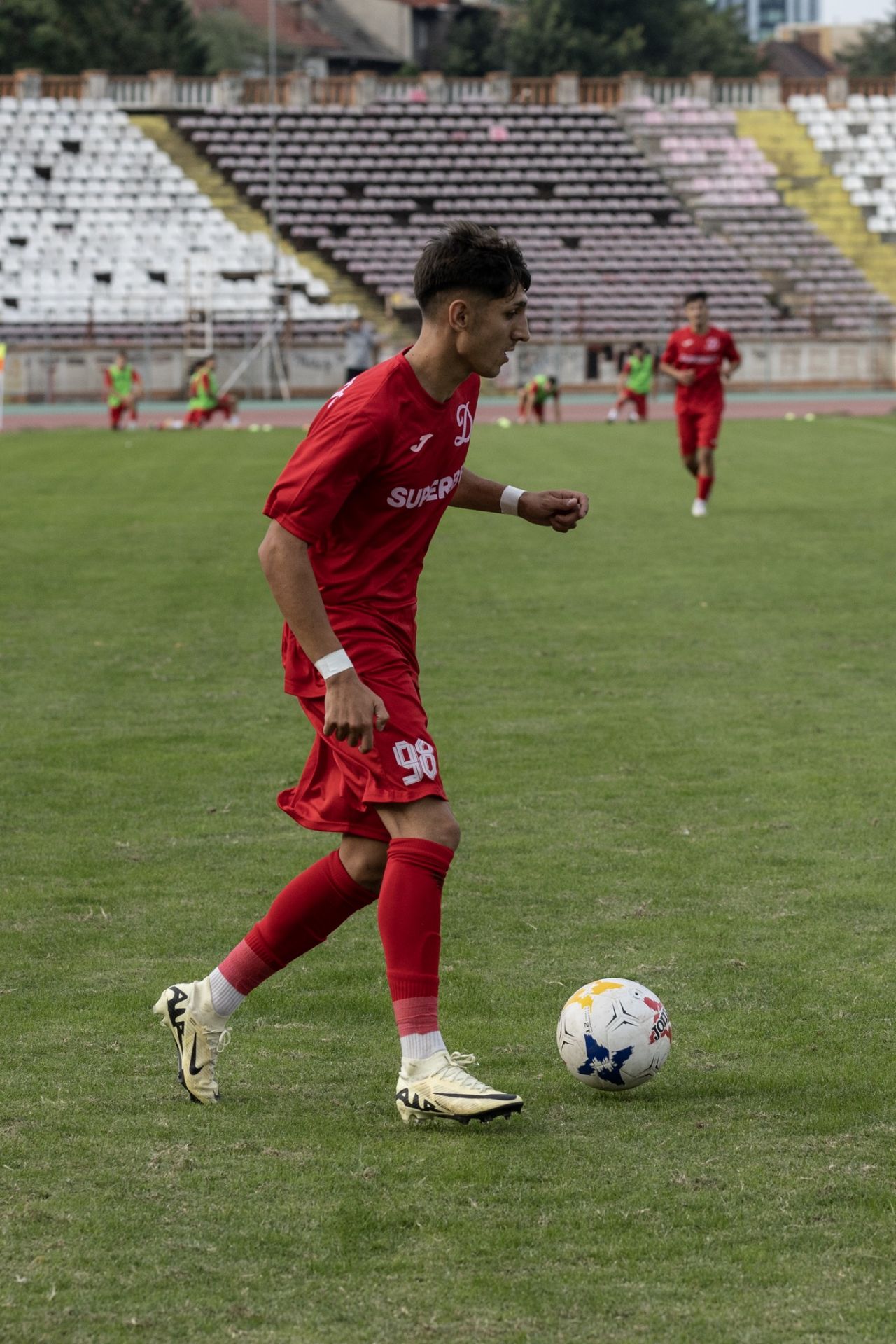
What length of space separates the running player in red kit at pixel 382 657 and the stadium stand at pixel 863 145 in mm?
53616

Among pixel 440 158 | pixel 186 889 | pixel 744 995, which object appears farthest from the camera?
pixel 440 158

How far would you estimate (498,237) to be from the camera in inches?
158

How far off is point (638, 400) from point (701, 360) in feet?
60.7

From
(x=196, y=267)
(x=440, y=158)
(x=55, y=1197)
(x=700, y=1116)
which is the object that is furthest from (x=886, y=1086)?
(x=440, y=158)

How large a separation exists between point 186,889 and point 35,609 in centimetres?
679

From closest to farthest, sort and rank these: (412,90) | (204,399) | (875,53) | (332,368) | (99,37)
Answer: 1. (204,399)
2. (332,368)
3. (412,90)
4. (99,37)
5. (875,53)

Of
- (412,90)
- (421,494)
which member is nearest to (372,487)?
(421,494)

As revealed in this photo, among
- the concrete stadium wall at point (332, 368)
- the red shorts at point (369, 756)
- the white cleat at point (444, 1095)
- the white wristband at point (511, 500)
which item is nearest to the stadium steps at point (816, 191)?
the concrete stadium wall at point (332, 368)

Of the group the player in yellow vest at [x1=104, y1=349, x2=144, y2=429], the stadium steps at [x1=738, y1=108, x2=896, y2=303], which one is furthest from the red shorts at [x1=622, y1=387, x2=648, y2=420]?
the stadium steps at [x1=738, y1=108, x2=896, y2=303]

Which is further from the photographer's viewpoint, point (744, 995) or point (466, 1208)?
point (744, 995)

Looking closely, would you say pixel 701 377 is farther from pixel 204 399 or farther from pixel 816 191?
pixel 816 191

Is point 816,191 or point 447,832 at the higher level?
point 816,191

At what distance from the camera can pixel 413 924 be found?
3.98 m

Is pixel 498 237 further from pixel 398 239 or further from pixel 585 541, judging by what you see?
pixel 398 239
